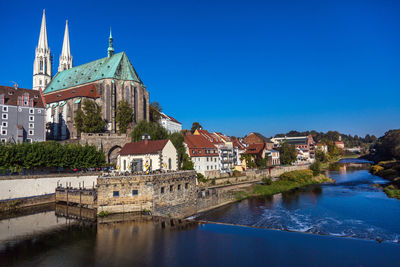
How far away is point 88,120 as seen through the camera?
7438 cm

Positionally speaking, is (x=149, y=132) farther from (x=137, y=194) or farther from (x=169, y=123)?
(x=169, y=123)

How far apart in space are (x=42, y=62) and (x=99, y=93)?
4702 cm

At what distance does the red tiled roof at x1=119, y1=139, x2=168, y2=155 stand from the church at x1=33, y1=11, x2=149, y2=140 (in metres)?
38.0

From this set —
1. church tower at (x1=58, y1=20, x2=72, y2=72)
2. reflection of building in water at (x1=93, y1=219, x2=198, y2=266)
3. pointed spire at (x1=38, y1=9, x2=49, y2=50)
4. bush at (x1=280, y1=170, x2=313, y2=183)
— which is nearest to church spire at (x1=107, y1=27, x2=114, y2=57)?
church tower at (x1=58, y1=20, x2=72, y2=72)

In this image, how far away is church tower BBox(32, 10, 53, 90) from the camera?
118 m

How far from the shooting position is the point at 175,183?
36.6 meters

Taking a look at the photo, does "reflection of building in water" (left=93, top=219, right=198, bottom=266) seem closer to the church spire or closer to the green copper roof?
the green copper roof

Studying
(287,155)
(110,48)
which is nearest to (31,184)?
(110,48)

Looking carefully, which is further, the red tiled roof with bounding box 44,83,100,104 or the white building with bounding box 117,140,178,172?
the red tiled roof with bounding box 44,83,100,104

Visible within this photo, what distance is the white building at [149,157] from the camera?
143ft

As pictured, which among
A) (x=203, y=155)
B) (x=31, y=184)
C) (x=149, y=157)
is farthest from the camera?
(x=203, y=155)

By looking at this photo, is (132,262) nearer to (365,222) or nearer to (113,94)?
(365,222)

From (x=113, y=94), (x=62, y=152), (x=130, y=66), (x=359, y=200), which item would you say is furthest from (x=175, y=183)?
(x=130, y=66)

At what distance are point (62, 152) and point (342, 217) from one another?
142 ft
